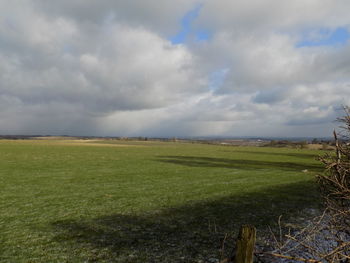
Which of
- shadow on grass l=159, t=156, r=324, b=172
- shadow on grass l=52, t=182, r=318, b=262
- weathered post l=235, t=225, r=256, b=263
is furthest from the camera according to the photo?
shadow on grass l=159, t=156, r=324, b=172

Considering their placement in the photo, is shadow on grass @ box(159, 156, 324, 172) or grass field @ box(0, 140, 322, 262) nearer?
grass field @ box(0, 140, 322, 262)

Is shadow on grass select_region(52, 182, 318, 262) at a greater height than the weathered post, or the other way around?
the weathered post

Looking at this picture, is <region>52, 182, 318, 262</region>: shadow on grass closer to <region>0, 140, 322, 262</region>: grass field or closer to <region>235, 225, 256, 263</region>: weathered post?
<region>0, 140, 322, 262</region>: grass field

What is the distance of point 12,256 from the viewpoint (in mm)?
8367

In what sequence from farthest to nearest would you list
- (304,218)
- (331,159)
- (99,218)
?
(304,218)
(99,218)
(331,159)

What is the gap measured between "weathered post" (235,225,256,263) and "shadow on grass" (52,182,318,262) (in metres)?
5.29

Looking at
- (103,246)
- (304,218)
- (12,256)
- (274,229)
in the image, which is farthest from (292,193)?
(12,256)

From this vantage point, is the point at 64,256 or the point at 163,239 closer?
the point at 64,256

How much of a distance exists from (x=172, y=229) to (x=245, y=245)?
845cm

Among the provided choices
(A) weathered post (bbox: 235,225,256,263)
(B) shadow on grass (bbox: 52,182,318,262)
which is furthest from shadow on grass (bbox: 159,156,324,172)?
(A) weathered post (bbox: 235,225,256,263)

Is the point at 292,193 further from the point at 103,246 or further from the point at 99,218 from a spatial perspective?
the point at 103,246

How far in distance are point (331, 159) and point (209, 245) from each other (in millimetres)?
5982

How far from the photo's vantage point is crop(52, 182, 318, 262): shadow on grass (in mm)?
8803

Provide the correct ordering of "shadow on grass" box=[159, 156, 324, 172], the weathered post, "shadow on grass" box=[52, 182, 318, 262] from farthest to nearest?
"shadow on grass" box=[159, 156, 324, 172] → "shadow on grass" box=[52, 182, 318, 262] → the weathered post
